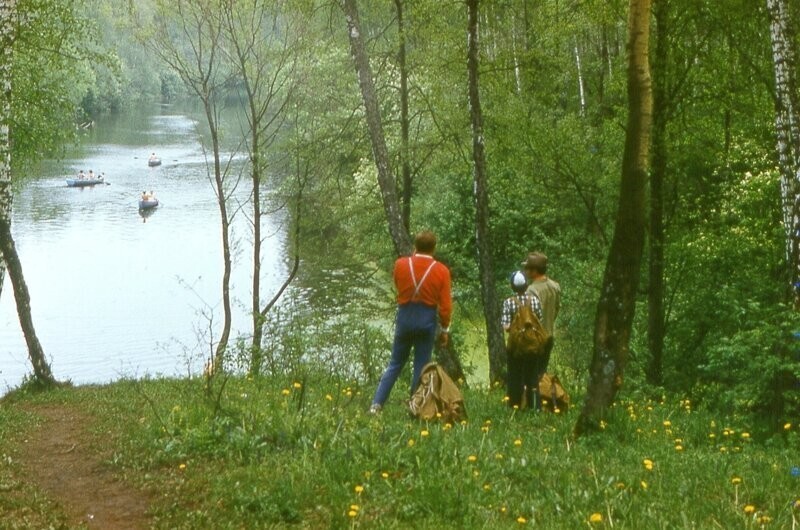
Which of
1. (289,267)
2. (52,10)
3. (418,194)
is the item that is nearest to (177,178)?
(289,267)

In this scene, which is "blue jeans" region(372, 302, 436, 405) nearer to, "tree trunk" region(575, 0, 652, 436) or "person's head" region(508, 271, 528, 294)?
"person's head" region(508, 271, 528, 294)

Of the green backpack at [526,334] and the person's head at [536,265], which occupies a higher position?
the person's head at [536,265]

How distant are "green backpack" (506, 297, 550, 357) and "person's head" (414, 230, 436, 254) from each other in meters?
1.21

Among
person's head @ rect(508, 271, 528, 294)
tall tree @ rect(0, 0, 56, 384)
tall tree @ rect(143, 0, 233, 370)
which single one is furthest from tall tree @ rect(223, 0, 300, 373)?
person's head @ rect(508, 271, 528, 294)

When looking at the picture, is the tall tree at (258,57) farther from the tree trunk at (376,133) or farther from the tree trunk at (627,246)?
the tree trunk at (627,246)

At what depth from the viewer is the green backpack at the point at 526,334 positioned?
9359 millimetres

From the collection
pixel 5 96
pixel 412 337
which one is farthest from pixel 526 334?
pixel 5 96

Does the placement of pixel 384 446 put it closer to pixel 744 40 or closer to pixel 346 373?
pixel 346 373

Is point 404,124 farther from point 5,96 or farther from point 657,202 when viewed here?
point 5,96

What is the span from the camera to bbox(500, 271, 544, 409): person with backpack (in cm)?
935

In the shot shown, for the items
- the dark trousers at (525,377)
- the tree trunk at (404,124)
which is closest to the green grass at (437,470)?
the dark trousers at (525,377)

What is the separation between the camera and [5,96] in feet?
46.2

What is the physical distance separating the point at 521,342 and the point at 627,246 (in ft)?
6.50

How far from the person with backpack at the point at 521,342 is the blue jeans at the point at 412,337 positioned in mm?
975
